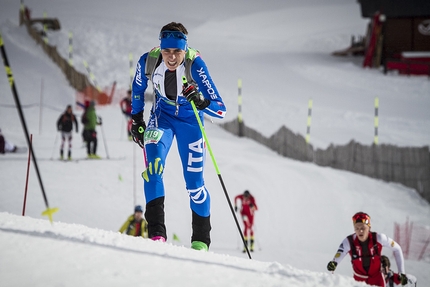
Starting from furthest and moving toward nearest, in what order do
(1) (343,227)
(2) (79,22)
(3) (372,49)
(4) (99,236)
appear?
1. (2) (79,22)
2. (3) (372,49)
3. (1) (343,227)
4. (4) (99,236)

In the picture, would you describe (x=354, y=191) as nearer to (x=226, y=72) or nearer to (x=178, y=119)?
(x=178, y=119)

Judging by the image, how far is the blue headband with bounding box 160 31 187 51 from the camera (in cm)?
450

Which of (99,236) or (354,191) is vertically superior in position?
(99,236)

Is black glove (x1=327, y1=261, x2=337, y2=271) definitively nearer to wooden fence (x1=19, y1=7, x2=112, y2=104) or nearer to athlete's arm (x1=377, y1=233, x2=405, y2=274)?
athlete's arm (x1=377, y1=233, x2=405, y2=274)

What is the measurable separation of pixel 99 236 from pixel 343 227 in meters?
9.71

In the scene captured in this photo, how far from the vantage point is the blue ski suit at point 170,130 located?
179 inches

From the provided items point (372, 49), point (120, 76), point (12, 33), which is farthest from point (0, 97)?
point (372, 49)

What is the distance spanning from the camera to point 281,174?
1509 centimetres

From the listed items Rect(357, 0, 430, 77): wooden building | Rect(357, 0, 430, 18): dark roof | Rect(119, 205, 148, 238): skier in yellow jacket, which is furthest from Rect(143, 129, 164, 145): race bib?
Rect(357, 0, 430, 18): dark roof

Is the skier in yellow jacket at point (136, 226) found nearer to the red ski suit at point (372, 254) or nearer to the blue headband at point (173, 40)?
the red ski suit at point (372, 254)

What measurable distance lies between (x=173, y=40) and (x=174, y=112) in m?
0.62

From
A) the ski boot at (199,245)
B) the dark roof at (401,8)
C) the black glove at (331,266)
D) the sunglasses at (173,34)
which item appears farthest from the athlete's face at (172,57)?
the dark roof at (401,8)

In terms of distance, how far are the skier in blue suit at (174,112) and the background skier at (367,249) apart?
1.85 meters

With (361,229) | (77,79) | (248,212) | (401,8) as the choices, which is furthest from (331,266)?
(401,8)
